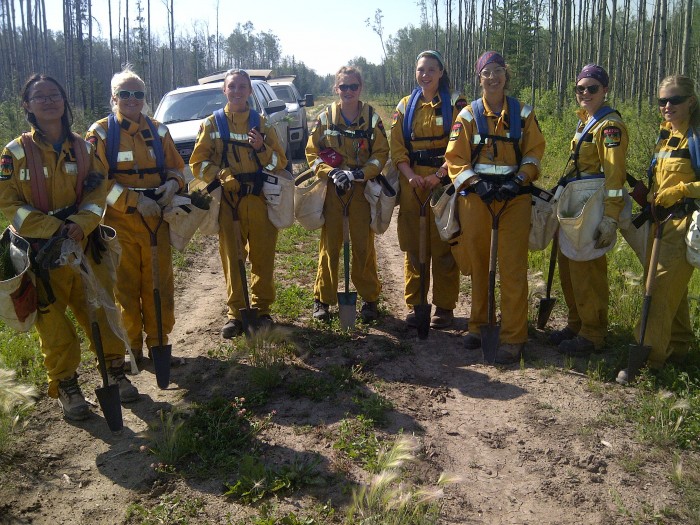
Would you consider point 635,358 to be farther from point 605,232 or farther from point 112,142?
point 112,142

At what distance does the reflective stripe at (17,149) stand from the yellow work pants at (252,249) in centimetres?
185

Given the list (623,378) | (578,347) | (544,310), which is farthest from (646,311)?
(544,310)

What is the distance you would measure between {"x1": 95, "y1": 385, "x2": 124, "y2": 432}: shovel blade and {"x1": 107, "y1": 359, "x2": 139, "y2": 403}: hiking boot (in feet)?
1.68

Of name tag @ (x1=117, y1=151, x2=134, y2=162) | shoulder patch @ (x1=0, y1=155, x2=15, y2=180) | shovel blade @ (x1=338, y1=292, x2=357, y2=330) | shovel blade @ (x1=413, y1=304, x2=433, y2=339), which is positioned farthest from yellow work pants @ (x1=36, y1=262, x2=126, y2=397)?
shovel blade @ (x1=413, y1=304, x2=433, y2=339)

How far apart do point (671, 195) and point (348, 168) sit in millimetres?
2825

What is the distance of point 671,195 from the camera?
4410 millimetres

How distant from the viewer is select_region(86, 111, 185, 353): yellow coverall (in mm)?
4773

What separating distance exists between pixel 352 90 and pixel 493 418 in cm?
323

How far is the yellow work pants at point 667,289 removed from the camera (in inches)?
178

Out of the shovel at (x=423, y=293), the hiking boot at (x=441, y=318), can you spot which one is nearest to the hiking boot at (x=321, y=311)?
the shovel at (x=423, y=293)

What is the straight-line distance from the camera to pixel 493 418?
426 centimetres

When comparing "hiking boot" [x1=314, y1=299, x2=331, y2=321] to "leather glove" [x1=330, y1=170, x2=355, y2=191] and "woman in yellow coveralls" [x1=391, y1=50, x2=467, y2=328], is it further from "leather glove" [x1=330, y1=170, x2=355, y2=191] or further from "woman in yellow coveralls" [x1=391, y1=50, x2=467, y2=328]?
"leather glove" [x1=330, y1=170, x2=355, y2=191]

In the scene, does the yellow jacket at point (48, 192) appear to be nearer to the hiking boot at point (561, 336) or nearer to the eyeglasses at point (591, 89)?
the eyeglasses at point (591, 89)

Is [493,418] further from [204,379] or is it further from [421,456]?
[204,379]
